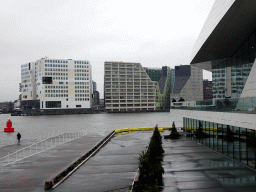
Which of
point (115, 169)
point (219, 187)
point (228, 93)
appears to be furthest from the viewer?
point (228, 93)

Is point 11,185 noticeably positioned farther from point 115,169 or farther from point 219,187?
point 219,187

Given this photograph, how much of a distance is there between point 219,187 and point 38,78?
196088 millimetres

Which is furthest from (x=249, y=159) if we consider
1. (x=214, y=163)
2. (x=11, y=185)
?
(x=11, y=185)

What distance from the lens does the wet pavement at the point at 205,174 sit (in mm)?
15477

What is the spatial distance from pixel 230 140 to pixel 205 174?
18.5ft

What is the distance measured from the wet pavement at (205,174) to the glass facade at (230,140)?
0.70 metres

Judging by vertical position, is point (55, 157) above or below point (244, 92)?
below

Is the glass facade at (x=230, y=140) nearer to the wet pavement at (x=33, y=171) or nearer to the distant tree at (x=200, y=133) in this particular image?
the distant tree at (x=200, y=133)

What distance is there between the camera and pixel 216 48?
96.8 feet

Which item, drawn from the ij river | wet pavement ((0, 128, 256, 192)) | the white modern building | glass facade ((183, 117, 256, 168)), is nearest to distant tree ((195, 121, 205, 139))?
glass facade ((183, 117, 256, 168))

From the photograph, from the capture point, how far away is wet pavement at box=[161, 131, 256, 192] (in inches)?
609

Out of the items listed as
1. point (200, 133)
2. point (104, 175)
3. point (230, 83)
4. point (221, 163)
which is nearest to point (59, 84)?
point (200, 133)

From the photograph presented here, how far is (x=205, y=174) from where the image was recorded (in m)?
18.5

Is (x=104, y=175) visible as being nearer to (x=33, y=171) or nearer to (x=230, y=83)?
(x=33, y=171)
